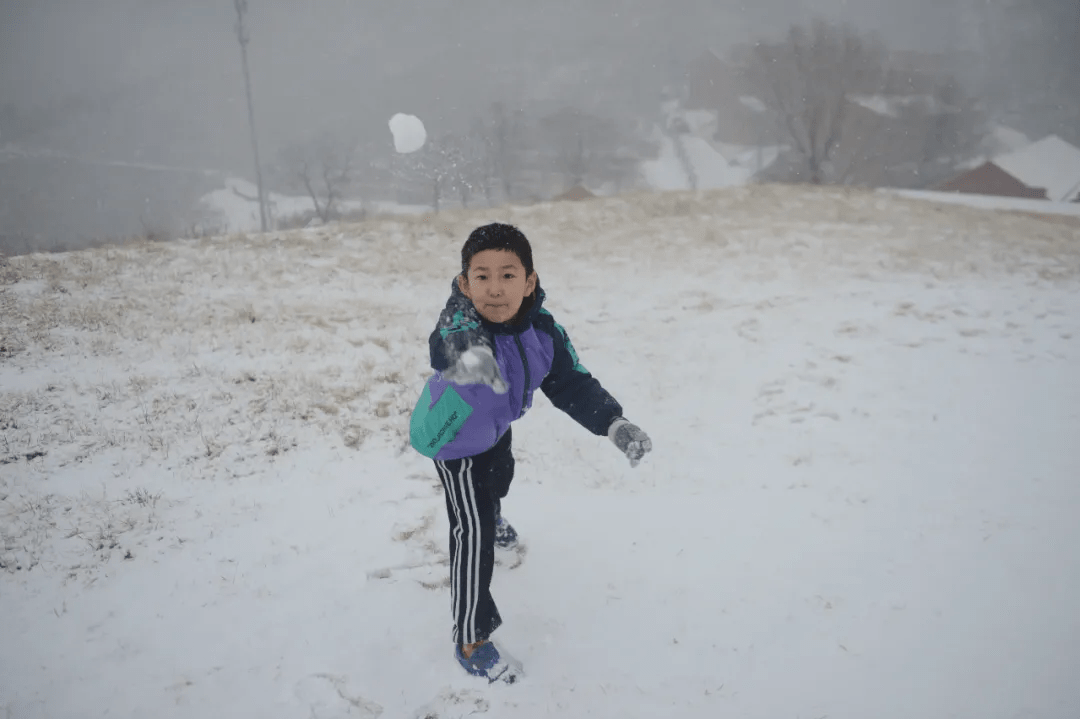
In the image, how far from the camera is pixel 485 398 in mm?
2453

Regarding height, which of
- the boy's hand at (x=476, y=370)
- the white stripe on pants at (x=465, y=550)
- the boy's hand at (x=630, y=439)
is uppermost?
the boy's hand at (x=476, y=370)

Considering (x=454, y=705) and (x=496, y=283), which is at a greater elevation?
(x=496, y=283)

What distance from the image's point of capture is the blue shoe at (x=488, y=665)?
270cm

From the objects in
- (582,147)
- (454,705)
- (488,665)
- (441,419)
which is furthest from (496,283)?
(582,147)

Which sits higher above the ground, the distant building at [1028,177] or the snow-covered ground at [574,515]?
the distant building at [1028,177]

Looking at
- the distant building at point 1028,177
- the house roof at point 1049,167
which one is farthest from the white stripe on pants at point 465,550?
the house roof at point 1049,167

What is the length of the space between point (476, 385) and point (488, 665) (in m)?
Result: 1.45

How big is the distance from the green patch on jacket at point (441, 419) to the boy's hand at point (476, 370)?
0.31 m

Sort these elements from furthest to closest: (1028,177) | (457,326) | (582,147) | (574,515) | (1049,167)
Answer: (582,147) < (1049,167) < (1028,177) < (574,515) < (457,326)

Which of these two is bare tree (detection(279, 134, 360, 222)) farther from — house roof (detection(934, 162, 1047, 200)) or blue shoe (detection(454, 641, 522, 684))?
blue shoe (detection(454, 641, 522, 684))

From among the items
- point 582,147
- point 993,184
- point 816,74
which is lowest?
point 993,184

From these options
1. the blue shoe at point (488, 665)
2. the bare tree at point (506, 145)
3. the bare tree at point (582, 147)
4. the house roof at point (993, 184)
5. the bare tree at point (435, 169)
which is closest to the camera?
the blue shoe at point (488, 665)

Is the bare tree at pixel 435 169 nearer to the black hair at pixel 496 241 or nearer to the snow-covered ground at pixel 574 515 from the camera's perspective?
the snow-covered ground at pixel 574 515

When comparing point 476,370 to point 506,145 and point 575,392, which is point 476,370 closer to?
point 575,392
